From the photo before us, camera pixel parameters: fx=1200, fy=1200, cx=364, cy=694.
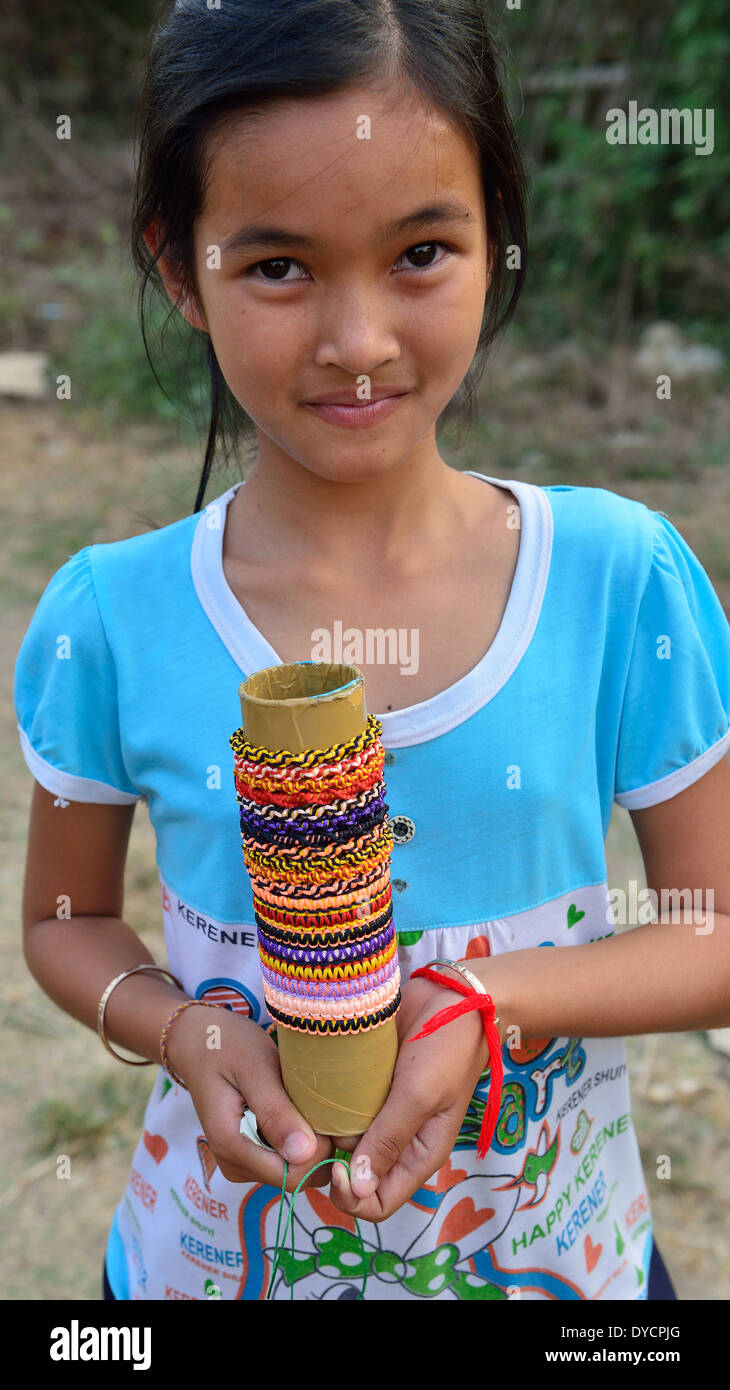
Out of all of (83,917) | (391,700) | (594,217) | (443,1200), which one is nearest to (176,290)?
(391,700)

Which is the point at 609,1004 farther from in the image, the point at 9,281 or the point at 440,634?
the point at 9,281

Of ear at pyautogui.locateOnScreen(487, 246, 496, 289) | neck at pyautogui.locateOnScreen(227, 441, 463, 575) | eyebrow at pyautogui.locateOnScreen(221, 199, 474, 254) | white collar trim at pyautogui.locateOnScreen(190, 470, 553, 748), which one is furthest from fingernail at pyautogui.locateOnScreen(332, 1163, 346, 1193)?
ear at pyautogui.locateOnScreen(487, 246, 496, 289)

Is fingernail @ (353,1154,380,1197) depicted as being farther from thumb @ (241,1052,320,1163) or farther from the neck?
the neck

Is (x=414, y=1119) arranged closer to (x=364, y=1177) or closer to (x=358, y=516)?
(x=364, y=1177)

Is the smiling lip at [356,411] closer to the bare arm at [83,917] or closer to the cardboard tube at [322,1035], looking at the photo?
the cardboard tube at [322,1035]

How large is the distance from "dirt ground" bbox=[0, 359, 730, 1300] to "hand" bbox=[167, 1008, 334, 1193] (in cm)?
64

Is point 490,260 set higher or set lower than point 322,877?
higher

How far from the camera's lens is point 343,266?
103cm

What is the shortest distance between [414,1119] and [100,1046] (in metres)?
1.96

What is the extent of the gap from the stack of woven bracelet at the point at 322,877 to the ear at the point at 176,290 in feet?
1.69

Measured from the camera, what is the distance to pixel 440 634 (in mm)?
1230

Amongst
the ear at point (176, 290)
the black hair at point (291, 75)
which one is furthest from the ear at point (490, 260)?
the ear at point (176, 290)

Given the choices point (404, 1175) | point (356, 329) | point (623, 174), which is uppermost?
point (623, 174)
